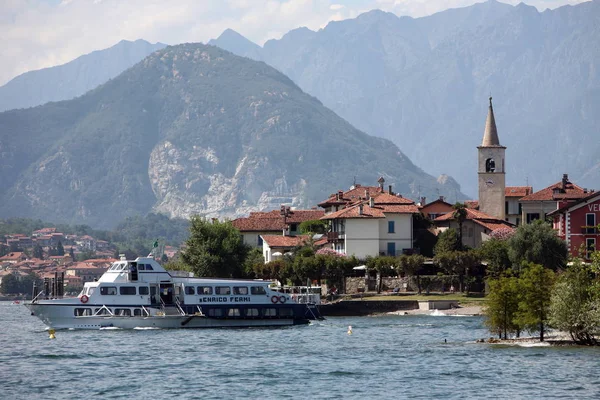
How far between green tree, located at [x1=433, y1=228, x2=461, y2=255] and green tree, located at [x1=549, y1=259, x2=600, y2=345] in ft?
202

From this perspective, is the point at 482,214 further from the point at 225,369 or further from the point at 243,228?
the point at 225,369

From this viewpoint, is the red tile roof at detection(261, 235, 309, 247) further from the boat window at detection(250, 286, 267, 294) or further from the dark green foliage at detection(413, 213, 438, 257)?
the boat window at detection(250, 286, 267, 294)

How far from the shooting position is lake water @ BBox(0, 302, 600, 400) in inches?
2217

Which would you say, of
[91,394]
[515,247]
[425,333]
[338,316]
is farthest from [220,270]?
[91,394]

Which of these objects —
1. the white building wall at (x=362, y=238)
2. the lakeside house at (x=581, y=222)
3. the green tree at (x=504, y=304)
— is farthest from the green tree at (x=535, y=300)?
the white building wall at (x=362, y=238)

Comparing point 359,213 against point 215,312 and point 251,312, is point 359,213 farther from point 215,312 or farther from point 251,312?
point 215,312

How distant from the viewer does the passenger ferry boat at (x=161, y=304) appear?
8931 cm

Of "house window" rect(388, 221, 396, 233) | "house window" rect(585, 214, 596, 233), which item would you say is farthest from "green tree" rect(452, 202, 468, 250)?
"house window" rect(585, 214, 596, 233)

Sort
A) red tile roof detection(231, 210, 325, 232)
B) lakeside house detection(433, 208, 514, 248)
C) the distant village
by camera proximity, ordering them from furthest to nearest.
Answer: red tile roof detection(231, 210, 325, 232)
lakeside house detection(433, 208, 514, 248)
the distant village

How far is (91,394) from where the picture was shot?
55906 mm

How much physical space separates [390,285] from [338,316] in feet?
45.0

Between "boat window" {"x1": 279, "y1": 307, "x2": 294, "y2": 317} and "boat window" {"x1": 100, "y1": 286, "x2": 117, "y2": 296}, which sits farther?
"boat window" {"x1": 279, "y1": 307, "x2": 294, "y2": 317}

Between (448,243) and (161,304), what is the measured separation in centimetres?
4688

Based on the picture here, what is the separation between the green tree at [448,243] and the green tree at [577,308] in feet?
202
